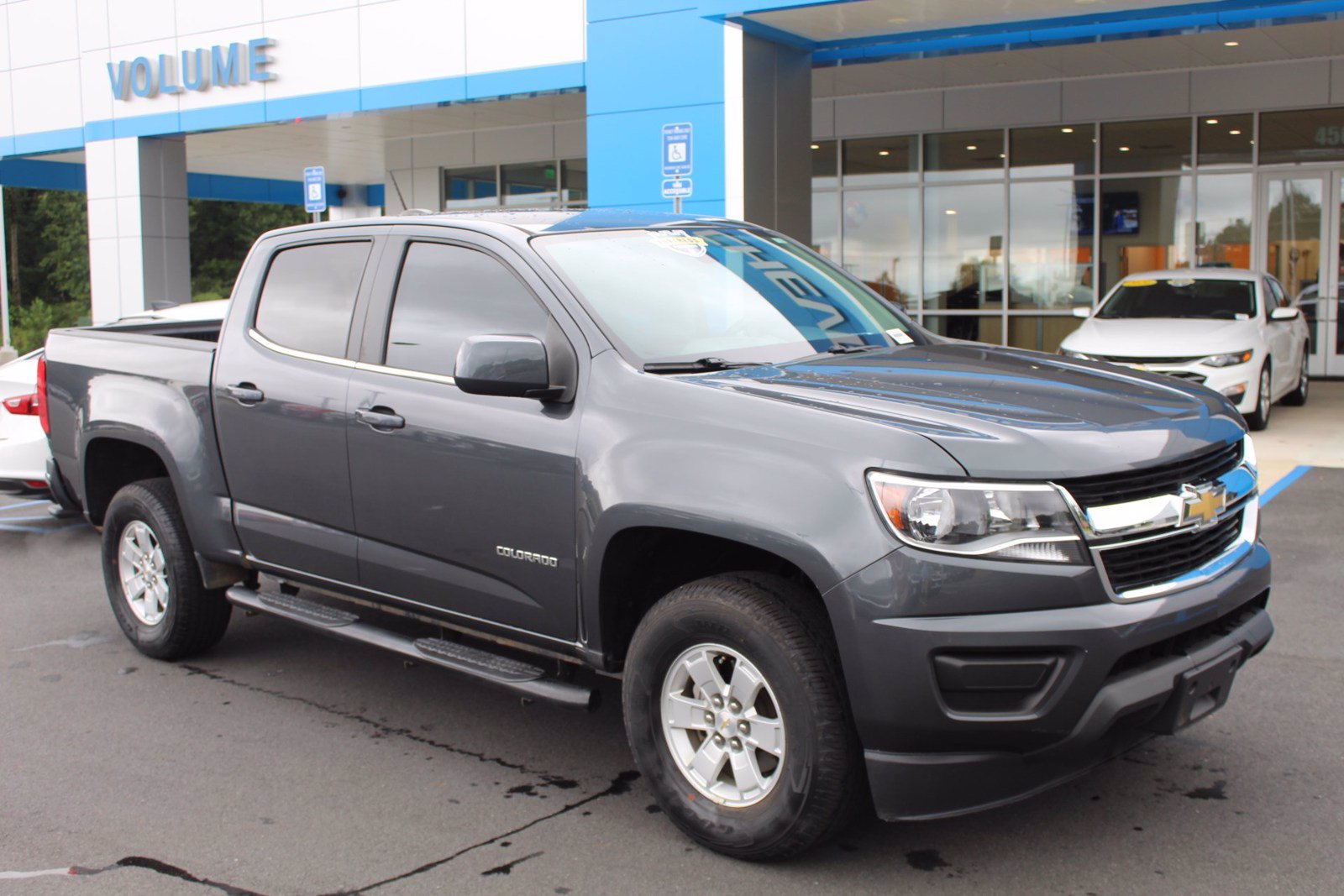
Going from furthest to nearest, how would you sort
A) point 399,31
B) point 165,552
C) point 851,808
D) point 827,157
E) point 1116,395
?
point 827,157 < point 399,31 < point 165,552 < point 1116,395 < point 851,808

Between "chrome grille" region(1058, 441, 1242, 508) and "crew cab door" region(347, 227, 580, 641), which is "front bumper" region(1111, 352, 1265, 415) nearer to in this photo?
"chrome grille" region(1058, 441, 1242, 508)

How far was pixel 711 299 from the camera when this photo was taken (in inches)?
178

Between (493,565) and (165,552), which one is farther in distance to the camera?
(165,552)

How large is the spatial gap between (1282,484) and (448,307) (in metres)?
7.77

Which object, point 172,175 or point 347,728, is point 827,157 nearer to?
point 172,175

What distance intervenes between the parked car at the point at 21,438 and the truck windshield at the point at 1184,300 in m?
10.4

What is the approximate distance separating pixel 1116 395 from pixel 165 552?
13.5 feet

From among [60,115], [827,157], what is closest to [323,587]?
[827,157]

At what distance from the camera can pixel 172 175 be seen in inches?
830

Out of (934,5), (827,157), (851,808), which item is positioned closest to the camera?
(851,808)

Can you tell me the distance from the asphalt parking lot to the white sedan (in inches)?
278

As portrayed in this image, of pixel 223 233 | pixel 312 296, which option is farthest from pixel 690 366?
pixel 223 233

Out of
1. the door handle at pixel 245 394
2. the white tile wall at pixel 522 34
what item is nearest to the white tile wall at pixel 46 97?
the white tile wall at pixel 522 34

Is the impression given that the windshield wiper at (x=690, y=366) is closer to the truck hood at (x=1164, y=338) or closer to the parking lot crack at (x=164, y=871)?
the parking lot crack at (x=164, y=871)
